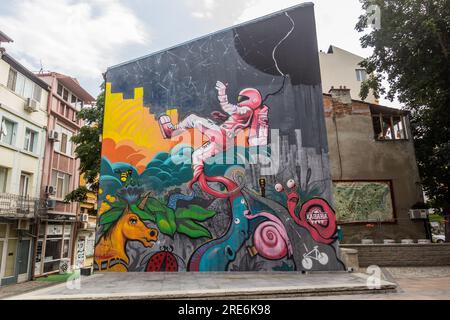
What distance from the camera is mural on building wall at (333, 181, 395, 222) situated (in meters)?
15.6

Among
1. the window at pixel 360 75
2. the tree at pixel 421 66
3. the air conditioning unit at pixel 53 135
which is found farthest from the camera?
the window at pixel 360 75

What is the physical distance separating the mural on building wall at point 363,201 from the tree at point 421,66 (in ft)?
9.64

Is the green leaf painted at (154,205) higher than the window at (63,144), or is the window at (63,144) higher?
the window at (63,144)

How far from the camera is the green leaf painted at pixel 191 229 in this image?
1196 cm

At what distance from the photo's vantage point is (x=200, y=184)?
40.5ft

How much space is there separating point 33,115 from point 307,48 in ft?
56.9

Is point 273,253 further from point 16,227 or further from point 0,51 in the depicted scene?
point 0,51

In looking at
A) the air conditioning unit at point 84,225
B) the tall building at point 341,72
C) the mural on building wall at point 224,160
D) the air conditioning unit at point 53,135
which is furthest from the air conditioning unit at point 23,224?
the tall building at point 341,72

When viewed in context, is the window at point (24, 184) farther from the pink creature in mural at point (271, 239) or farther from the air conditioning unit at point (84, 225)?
the pink creature in mural at point (271, 239)

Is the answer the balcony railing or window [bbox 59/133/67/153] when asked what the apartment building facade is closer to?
the balcony railing

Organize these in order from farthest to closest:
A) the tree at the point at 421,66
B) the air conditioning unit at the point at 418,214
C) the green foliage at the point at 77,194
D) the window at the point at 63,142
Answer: the window at the point at 63,142 < the green foliage at the point at 77,194 < the air conditioning unit at the point at 418,214 < the tree at the point at 421,66

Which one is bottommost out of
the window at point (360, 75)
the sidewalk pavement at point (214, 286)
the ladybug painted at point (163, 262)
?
the sidewalk pavement at point (214, 286)

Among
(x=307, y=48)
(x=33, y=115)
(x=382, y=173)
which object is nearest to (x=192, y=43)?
(x=307, y=48)

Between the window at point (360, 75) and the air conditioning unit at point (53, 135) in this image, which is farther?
the window at point (360, 75)
